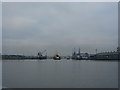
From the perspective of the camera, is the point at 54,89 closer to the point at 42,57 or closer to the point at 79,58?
the point at 79,58

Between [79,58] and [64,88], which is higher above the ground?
[64,88]

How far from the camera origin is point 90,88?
17.3 feet

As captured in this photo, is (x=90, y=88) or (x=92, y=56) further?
(x=92, y=56)

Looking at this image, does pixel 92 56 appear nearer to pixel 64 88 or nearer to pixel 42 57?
pixel 42 57

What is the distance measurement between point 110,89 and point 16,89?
328 centimetres

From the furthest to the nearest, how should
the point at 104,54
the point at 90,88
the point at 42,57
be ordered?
the point at 42,57 < the point at 104,54 < the point at 90,88

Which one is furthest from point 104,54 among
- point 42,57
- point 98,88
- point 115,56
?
point 98,88

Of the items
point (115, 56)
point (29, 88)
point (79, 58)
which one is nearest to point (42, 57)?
point (79, 58)

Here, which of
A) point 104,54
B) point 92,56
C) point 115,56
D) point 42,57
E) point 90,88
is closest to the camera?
point 90,88

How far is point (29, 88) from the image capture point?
5.13 meters

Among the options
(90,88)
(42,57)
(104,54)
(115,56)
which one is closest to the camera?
(90,88)

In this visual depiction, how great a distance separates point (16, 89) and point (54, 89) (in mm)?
1321

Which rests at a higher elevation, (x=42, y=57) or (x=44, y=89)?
(x=44, y=89)

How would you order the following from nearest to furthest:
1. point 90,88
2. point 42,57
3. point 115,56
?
point 90,88 → point 115,56 → point 42,57
